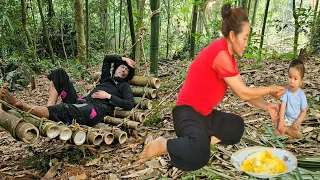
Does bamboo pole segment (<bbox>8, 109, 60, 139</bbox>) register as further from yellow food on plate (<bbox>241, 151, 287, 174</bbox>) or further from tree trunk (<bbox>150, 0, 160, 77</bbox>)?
tree trunk (<bbox>150, 0, 160, 77</bbox>)

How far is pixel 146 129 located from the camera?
15.5 feet

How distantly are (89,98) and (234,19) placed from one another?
2.78 meters

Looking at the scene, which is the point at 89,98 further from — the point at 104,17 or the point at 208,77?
the point at 104,17

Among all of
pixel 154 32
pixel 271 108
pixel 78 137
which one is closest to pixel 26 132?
pixel 78 137

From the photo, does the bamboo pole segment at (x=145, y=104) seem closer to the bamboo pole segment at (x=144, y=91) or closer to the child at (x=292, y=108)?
the bamboo pole segment at (x=144, y=91)

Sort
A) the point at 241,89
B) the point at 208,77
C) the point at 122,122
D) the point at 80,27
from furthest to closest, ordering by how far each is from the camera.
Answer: the point at 80,27, the point at 122,122, the point at 208,77, the point at 241,89

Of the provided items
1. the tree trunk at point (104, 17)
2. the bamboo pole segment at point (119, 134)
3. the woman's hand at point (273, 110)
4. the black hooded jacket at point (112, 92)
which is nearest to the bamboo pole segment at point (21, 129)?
the bamboo pole segment at point (119, 134)

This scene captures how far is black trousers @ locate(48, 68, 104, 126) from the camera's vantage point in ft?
13.0

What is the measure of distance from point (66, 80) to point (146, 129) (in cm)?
137

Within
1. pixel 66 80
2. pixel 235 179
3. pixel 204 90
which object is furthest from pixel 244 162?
pixel 66 80

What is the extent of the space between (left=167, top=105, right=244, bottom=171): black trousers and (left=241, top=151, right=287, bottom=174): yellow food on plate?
36 cm

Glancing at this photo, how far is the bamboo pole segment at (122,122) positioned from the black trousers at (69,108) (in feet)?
0.73

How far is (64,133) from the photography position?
3541mm

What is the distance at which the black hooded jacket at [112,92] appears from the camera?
4.50m
